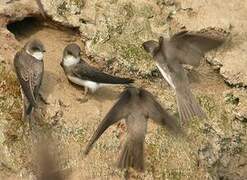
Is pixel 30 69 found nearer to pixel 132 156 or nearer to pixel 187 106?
pixel 132 156

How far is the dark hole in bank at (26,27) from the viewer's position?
873 centimetres

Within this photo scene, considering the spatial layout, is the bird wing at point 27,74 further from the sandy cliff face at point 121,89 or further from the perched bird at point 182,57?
the perched bird at point 182,57

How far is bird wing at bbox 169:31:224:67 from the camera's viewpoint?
800 centimetres

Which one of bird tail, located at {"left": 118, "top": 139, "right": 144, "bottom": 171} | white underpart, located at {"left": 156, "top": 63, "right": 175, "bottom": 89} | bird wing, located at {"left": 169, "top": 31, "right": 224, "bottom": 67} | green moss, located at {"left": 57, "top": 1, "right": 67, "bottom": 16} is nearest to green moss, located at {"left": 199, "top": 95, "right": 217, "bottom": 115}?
white underpart, located at {"left": 156, "top": 63, "right": 175, "bottom": 89}

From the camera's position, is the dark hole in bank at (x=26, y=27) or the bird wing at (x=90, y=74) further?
the dark hole in bank at (x=26, y=27)

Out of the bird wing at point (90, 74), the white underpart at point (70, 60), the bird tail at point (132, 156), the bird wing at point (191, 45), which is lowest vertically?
the bird tail at point (132, 156)

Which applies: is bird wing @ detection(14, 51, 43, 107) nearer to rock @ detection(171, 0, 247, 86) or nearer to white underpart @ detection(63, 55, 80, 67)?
white underpart @ detection(63, 55, 80, 67)

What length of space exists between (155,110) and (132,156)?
411mm

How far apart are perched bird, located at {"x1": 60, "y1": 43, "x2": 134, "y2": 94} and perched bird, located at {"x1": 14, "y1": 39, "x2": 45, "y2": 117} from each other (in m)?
0.25

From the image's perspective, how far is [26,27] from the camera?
29.0ft

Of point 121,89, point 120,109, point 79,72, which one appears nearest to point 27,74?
point 79,72

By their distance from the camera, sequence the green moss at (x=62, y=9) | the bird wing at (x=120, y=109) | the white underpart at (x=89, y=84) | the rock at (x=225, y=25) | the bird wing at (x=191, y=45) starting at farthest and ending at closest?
the rock at (x=225, y=25) → the green moss at (x=62, y=9) → the white underpart at (x=89, y=84) → the bird wing at (x=191, y=45) → the bird wing at (x=120, y=109)

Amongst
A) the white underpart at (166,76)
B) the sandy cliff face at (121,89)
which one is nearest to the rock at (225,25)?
the sandy cliff face at (121,89)

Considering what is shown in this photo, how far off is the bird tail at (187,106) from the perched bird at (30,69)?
4.11 ft
